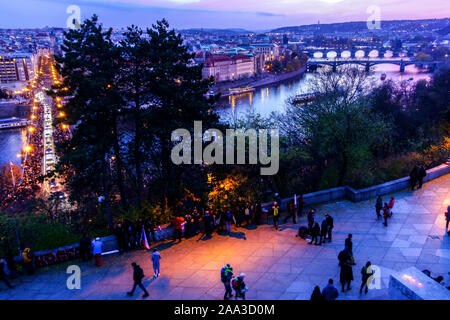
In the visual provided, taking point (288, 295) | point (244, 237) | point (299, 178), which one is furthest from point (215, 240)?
point (299, 178)

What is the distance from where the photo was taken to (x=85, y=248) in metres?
7.39

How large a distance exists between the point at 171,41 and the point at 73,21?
8.63ft

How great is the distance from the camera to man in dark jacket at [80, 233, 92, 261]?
7.33 metres

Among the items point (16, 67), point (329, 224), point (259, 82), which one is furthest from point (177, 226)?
point (16, 67)

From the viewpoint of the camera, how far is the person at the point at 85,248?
24.0ft

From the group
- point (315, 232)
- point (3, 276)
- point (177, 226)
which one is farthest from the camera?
point (177, 226)

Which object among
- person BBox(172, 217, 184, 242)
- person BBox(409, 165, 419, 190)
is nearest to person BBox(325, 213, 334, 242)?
person BBox(172, 217, 184, 242)

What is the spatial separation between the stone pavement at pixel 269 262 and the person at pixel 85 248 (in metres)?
0.24

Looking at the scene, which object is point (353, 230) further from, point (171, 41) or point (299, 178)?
point (171, 41)

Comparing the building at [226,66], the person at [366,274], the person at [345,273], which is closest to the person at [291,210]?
the person at [345,273]

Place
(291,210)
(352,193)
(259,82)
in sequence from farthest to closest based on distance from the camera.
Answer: (259,82) → (352,193) → (291,210)

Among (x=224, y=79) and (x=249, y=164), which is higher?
(x=224, y=79)

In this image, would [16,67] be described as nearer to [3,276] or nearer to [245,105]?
[245,105]

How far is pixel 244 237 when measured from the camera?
8.33 metres
